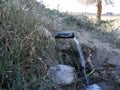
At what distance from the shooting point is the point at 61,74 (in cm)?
398

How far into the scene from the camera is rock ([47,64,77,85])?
3815mm

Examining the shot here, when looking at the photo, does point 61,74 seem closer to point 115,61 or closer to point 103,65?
point 103,65

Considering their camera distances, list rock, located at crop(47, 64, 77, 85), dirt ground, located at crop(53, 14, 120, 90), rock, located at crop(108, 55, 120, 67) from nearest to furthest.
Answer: rock, located at crop(47, 64, 77, 85), dirt ground, located at crop(53, 14, 120, 90), rock, located at crop(108, 55, 120, 67)

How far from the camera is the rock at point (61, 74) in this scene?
3.82 m

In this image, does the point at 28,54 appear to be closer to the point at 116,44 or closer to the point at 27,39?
the point at 27,39

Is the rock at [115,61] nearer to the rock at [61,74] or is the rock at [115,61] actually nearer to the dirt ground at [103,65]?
the dirt ground at [103,65]

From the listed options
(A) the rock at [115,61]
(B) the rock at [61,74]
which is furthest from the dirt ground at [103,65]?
(B) the rock at [61,74]

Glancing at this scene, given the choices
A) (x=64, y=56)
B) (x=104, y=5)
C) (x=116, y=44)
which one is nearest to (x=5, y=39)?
(x=64, y=56)

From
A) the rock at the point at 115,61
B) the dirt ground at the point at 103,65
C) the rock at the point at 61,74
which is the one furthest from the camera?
the rock at the point at 115,61

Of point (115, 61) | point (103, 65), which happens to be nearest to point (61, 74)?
point (103, 65)

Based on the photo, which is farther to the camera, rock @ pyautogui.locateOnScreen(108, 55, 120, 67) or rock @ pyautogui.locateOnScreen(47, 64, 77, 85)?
rock @ pyautogui.locateOnScreen(108, 55, 120, 67)

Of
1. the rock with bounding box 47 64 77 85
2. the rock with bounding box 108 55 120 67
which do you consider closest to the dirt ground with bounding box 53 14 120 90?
the rock with bounding box 108 55 120 67

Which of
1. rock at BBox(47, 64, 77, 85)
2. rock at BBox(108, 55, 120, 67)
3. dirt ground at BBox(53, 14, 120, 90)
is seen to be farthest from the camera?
rock at BBox(108, 55, 120, 67)

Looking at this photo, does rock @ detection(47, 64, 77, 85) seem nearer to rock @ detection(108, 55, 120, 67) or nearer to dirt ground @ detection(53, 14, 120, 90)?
dirt ground @ detection(53, 14, 120, 90)
